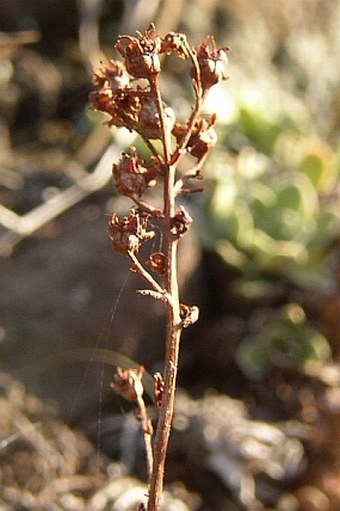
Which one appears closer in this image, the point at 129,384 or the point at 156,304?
the point at 129,384

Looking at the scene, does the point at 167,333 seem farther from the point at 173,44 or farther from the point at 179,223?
the point at 173,44

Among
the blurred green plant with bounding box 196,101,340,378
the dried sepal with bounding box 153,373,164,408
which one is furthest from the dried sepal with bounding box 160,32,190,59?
the blurred green plant with bounding box 196,101,340,378

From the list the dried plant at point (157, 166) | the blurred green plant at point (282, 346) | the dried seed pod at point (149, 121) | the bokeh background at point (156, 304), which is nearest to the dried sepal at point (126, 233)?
the dried plant at point (157, 166)

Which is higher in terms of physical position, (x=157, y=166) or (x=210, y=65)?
(x=210, y=65)

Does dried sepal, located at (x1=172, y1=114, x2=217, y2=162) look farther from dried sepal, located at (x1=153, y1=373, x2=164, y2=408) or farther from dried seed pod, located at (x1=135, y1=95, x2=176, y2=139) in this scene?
dried sepal, located at (x1=153, y1=373, x2=164, y2=408)

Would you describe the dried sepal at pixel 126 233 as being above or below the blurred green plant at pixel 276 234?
above

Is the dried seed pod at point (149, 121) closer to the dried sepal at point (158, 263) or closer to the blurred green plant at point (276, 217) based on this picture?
the dried sepal at point (158, 263)

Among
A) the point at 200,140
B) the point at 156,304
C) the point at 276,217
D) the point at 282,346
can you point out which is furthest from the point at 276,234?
the point at 200,140
